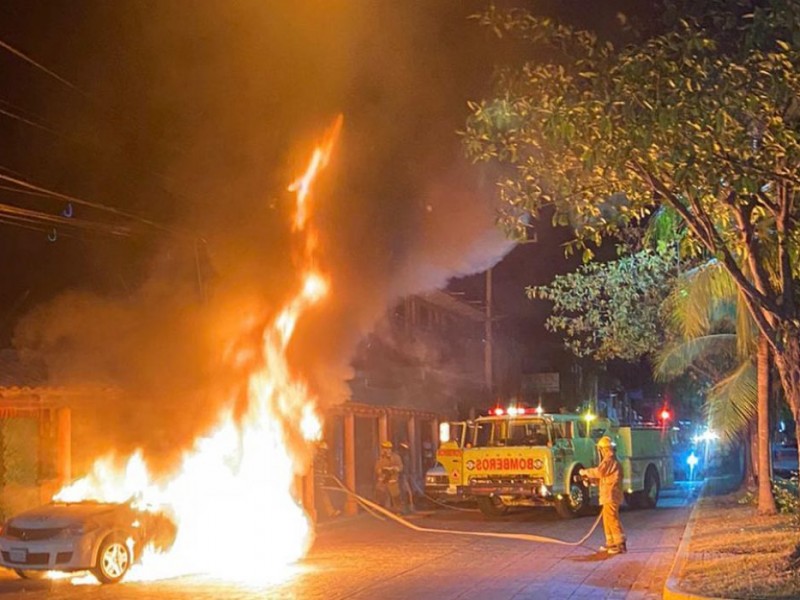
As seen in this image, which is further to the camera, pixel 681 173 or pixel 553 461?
pixel 553 461

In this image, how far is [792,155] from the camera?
34.5ft

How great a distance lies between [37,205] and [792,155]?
53.0ft

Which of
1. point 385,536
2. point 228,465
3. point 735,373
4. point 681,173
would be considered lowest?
point 385,536

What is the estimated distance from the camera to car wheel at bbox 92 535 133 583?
11789 mm

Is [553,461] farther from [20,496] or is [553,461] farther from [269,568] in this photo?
[20,496]

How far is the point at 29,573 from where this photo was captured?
12273 millimetres

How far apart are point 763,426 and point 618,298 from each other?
709cm

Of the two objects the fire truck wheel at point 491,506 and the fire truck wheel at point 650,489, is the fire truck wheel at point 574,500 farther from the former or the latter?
the fire truck wheel at point 650,489

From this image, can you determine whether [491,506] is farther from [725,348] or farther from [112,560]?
[112,560]

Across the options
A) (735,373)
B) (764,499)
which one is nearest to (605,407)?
(735,373)

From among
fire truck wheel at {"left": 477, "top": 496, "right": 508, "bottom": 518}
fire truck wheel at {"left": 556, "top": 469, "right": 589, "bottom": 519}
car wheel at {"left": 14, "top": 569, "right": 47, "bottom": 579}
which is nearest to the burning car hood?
car wheel at {"left": 14, "top": 569, "right": 47, "bottom": 579}

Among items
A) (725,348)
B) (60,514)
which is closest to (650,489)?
(725,348)

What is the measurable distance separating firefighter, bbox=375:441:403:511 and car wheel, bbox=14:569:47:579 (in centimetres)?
1044

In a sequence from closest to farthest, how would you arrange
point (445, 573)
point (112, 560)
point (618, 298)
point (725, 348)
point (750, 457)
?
point (112, 560) → point (445, 573) → point (725, 348) → point (618, 298) → point (750, 457)
